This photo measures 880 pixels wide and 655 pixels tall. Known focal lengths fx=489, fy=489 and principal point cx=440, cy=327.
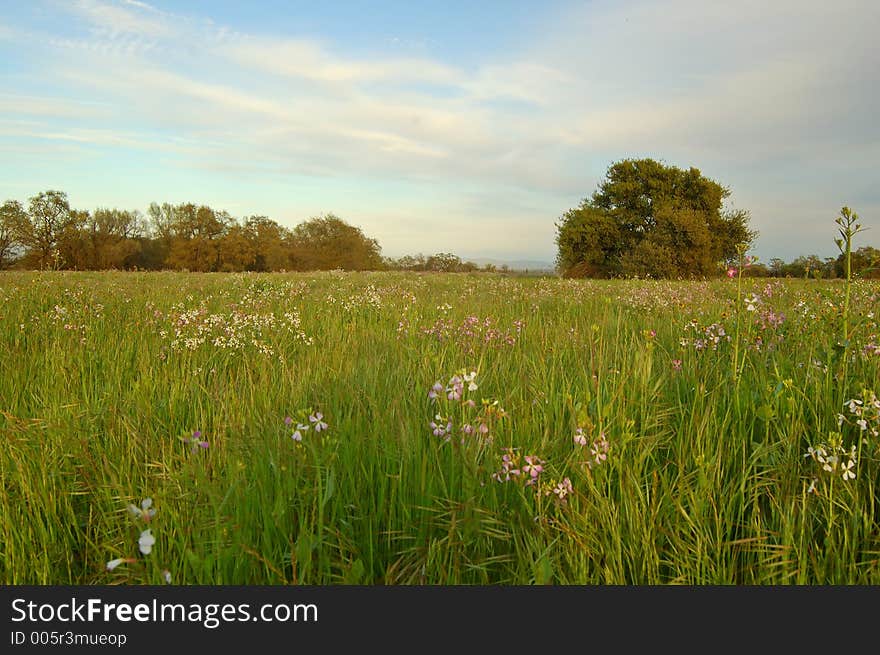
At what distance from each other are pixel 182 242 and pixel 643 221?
206ft

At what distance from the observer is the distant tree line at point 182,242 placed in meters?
58.0

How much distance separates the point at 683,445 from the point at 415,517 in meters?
1.53

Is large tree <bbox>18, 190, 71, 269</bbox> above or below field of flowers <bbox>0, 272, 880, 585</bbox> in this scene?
above

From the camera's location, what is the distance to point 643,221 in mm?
41844

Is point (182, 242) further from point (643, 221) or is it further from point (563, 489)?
point (563, 489)

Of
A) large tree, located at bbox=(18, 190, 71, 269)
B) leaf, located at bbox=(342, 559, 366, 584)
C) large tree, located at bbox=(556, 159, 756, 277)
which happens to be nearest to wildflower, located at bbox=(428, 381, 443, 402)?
leaf, located at bbox=(342, 559, 366, 584)

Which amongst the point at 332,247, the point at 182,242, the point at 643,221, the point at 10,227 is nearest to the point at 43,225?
the point at 10,227

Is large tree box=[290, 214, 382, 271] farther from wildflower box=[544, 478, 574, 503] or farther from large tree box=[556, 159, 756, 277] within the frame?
wildflower box=[544, 478, 574, 503]

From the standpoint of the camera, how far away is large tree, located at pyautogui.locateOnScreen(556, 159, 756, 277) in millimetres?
39219

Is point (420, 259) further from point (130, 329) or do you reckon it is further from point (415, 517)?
point (415, 517)

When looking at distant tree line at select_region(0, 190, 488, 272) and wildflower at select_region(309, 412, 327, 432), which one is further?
distant tree line at select_region(0, 190, 488, 272)

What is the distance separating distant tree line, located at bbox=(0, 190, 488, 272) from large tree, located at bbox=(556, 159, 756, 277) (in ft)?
49.4

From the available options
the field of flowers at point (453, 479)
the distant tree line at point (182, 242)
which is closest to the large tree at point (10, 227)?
the distant tree line at point (182, 242)

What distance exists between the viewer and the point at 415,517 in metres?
2.34
